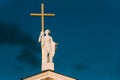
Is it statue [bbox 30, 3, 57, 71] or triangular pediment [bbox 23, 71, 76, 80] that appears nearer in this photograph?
triangular pediment [bbox 23, 71, 76, 80]

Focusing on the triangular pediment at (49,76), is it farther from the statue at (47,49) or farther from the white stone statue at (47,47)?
the white stone statue at (47,47)

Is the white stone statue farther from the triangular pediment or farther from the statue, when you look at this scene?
the triangular pediment

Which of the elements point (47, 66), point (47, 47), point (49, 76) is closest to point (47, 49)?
point (47, 47)

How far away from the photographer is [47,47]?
1143 inches

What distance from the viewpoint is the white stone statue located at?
28.9 m

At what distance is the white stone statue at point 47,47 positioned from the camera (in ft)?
94.9

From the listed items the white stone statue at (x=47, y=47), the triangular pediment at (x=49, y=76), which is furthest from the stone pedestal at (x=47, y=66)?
the triangular pediment at (x=49, y=76)

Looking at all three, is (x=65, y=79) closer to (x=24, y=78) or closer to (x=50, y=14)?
(x=24, y=78)

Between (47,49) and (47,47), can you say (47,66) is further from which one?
(47,47)

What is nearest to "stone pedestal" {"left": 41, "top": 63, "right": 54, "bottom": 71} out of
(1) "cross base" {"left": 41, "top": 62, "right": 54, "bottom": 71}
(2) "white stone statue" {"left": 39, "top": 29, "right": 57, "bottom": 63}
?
(1) "cross base" {"left": 41, "top": 62, "right": 54, "bottom": 71}

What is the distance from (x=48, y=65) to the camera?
28.5 meters

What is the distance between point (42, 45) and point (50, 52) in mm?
705

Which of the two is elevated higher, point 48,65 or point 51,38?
point 51,38

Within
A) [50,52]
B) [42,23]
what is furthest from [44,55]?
[42,23]
